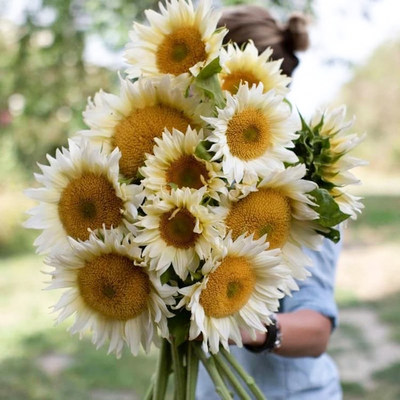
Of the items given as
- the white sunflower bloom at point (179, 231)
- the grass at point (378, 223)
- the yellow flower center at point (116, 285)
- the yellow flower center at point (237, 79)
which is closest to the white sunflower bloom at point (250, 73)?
the yellow flower center at point (237, 79)

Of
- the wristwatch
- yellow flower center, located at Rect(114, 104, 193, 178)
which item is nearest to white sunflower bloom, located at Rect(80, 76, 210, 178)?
yellow flower center, located at Rect(114, 104, 193, 178)

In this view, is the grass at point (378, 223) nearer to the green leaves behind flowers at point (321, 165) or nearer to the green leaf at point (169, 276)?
the green leaves behind flowers at point (321, 165)

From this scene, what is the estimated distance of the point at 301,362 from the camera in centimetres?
154

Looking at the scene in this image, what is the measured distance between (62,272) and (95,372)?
3930 mm

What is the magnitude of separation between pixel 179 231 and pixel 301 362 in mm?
644

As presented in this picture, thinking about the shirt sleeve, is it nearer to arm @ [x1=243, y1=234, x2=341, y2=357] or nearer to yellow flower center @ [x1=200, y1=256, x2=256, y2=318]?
arm @ [x1=243, y1=234, x2=341, y2=357]

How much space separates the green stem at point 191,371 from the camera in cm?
120

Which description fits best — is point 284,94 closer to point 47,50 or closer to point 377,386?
point 377,386

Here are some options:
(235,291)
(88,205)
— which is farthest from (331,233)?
(88,205)

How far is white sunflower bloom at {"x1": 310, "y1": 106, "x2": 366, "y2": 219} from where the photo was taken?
44.6 inches

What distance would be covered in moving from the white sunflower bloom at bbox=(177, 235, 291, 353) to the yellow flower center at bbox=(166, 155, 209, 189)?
0.11 metres

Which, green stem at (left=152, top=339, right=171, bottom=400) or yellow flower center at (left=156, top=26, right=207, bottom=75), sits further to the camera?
green stem at (left=152, top=339, right=171, bottom=400)

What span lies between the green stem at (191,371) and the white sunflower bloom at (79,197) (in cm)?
32

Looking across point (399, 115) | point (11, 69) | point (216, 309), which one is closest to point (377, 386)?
point (216, 309)
